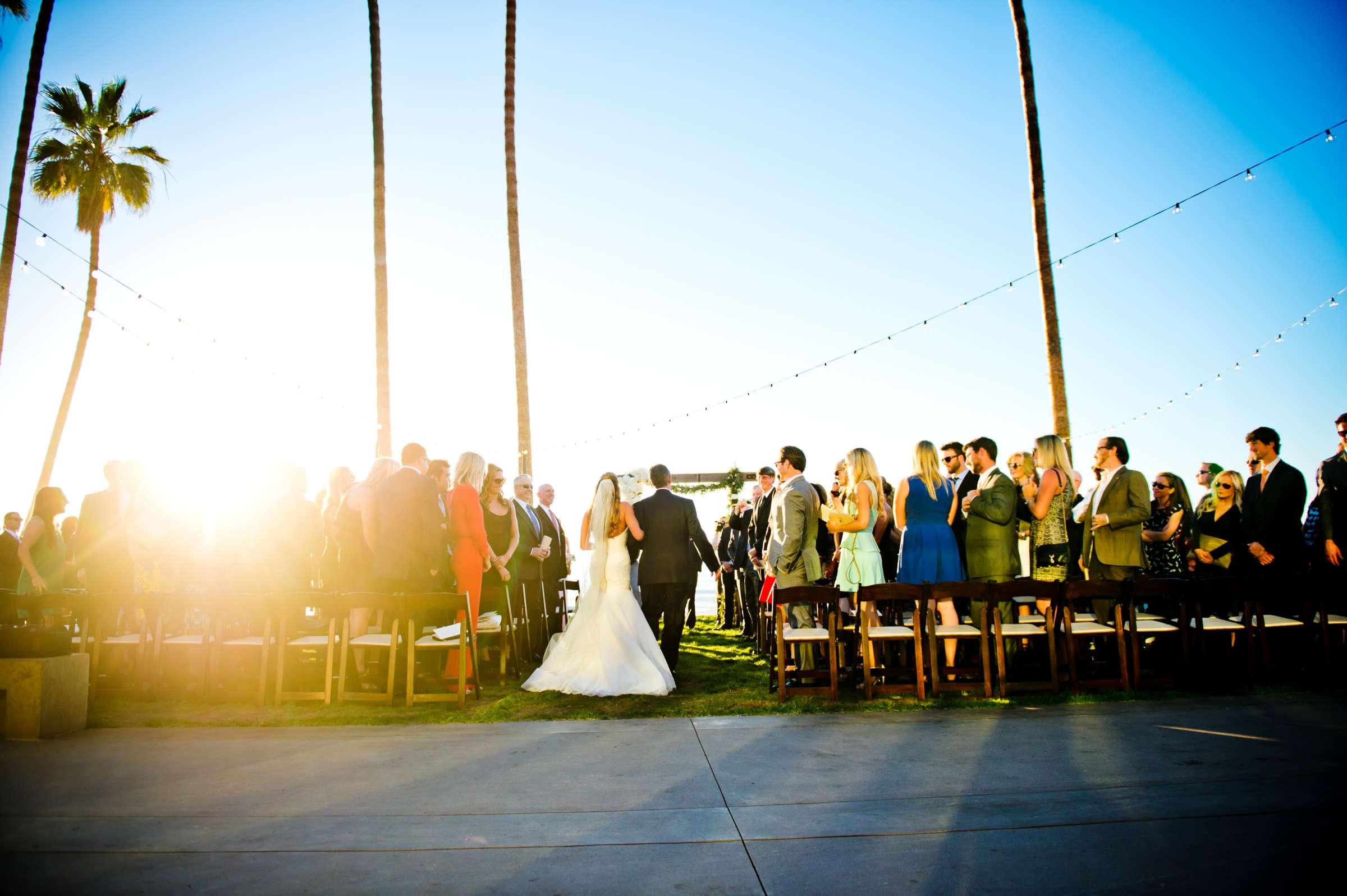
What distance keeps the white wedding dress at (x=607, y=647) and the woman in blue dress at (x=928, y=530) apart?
→ 2.34m

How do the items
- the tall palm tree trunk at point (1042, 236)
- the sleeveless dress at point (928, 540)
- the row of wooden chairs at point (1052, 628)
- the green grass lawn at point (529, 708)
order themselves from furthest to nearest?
the tall palm tree trunk at point (1042, 236) < the sleeveless dress at point (928, 540) < the row of wooden chairs at point (1052, 628) < the green grass lawn at point (529, 708)

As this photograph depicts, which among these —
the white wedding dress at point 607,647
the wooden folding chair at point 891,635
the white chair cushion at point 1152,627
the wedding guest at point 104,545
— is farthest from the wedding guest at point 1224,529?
the wedding guest at point 104,545

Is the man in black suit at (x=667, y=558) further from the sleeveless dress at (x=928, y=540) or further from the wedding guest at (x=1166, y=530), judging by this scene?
the wedding guest at (x=1166, y=530)

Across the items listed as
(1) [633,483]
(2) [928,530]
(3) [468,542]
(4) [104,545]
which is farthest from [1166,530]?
(4) [104,545]

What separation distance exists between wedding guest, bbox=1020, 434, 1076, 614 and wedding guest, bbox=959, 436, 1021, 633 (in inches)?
16.9

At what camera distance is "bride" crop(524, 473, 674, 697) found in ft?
22.4

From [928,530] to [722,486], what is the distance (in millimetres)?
10847

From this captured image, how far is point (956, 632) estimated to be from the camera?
20.7ft

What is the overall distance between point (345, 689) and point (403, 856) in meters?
4.02

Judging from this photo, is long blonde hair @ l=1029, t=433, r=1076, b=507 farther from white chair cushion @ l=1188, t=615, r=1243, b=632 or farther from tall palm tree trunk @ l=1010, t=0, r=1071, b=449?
tall palm tree trunk @ l=1010, t=0, r=1071, b=449

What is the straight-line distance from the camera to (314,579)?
8.59m

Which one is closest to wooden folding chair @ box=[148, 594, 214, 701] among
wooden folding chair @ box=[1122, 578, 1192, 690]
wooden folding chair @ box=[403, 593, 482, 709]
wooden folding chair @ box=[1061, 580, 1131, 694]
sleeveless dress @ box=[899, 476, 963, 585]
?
wooden folding chair @ box=[403, 593, 482, 709]

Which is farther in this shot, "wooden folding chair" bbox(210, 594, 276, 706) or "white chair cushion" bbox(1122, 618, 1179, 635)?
"wooden folding chair" bbox(210, 594, 276, 706)

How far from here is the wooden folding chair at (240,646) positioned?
6.52 metres
